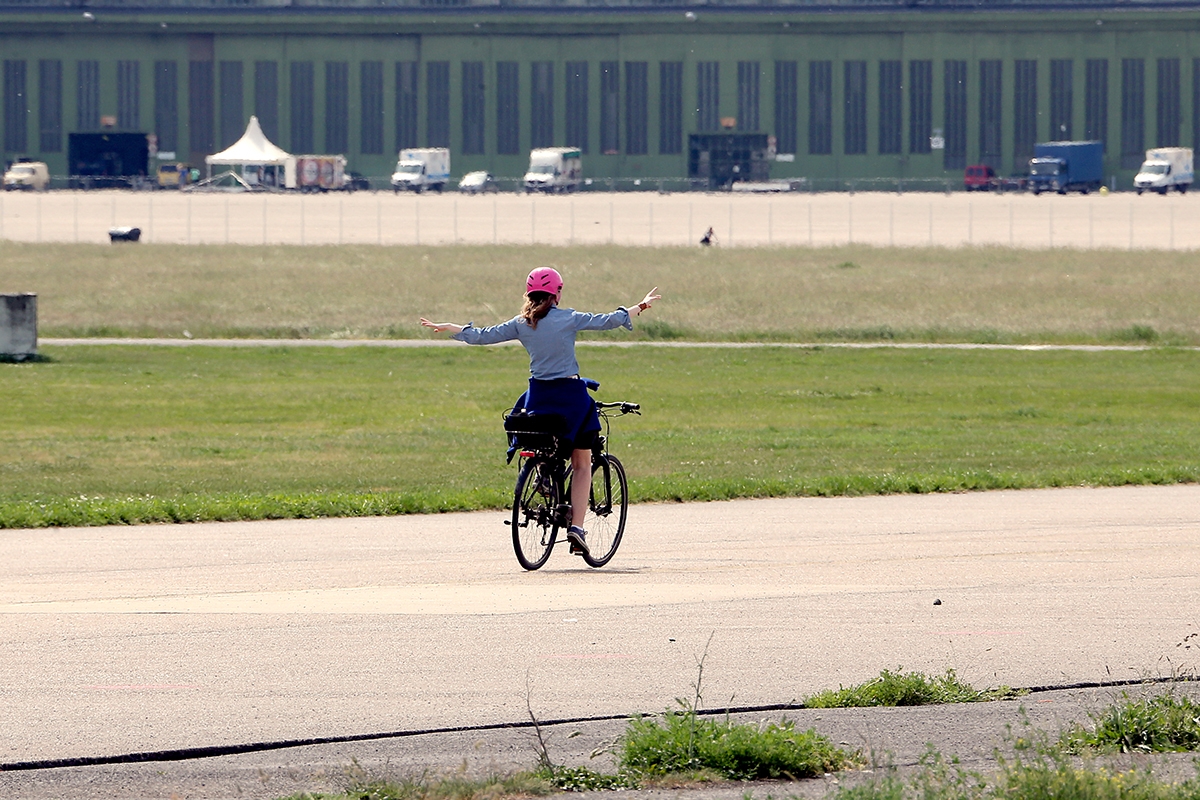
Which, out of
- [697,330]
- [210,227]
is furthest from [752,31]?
[697,330]

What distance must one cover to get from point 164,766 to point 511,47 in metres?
111

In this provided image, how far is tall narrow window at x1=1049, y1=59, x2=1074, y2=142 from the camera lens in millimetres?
111125

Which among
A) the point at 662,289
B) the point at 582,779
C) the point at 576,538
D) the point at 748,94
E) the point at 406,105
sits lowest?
the point at 582,779

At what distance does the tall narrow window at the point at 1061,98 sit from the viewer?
365ft

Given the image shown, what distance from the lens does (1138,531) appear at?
1327 cm

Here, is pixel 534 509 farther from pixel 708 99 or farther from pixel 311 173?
pixel 708 99

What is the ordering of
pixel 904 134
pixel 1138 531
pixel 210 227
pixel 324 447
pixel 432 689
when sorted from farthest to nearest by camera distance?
1. pixel 904 134
2. pixel 210 227
3. pixel 324 447
4. pixel 1138 531
5. pixel 432 689

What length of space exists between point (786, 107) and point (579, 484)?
106 metres

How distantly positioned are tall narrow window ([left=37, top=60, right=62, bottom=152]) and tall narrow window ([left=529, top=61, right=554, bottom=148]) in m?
33.5

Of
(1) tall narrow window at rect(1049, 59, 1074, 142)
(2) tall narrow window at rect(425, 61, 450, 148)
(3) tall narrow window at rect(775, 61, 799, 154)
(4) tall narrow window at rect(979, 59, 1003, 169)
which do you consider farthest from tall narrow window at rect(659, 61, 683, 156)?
(1) tall narrow window at rect(1049, 59, 1074, 142)

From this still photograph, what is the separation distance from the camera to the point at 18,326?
1223 inches

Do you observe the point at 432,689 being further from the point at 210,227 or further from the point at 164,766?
the point at 210,227

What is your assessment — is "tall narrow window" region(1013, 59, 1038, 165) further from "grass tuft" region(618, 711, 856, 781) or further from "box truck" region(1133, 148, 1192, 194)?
"grass tuft" region(618, 711, 856, 781)

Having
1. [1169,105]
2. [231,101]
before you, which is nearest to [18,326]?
[231,101]
